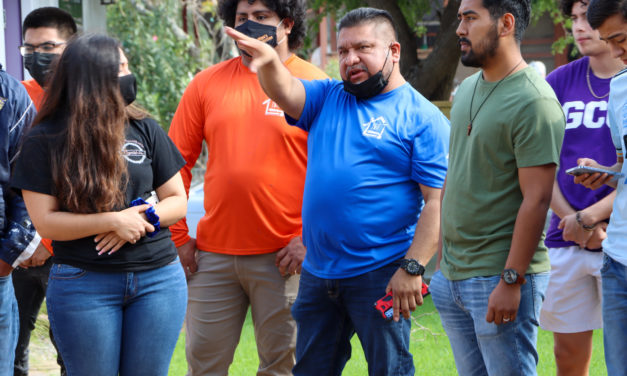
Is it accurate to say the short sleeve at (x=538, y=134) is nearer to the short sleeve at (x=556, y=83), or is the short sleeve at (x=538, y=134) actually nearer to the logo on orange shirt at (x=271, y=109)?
the short sleeve at (x=556, y=83)

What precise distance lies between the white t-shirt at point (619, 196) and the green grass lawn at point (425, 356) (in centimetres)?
271

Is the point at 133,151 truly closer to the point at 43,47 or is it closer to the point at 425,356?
the point at 43,47

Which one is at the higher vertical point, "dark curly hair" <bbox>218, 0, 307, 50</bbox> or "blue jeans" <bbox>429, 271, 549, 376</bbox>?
"dark curly hair" <bbox>218, 0, 307, 50</bbox>

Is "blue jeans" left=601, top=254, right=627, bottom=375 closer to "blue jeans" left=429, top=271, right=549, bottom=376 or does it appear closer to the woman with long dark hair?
"blue jeans" left=429, top=271, right=549, bottom=376

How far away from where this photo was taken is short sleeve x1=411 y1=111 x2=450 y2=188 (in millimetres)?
3480

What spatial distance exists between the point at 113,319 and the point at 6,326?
61 cm

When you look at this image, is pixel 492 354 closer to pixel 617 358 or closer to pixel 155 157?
pixel 617 358

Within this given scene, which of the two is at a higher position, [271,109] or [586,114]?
[586,114]

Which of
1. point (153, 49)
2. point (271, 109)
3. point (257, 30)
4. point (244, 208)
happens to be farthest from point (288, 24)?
point (153, 49)

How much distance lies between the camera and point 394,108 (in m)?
3.56

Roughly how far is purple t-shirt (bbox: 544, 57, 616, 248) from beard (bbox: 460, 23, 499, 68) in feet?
3.22

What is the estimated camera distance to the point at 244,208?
13.3 ft

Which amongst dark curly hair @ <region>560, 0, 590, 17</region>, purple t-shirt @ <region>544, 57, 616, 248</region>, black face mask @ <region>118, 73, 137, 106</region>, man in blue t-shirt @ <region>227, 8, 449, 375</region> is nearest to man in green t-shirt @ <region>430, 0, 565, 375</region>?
man in blue t-shirt @ <region>227, 8, 449, 375</region>

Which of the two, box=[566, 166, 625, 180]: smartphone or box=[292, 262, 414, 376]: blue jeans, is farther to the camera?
box=[292, 262, 414, 376]: blue jeans
